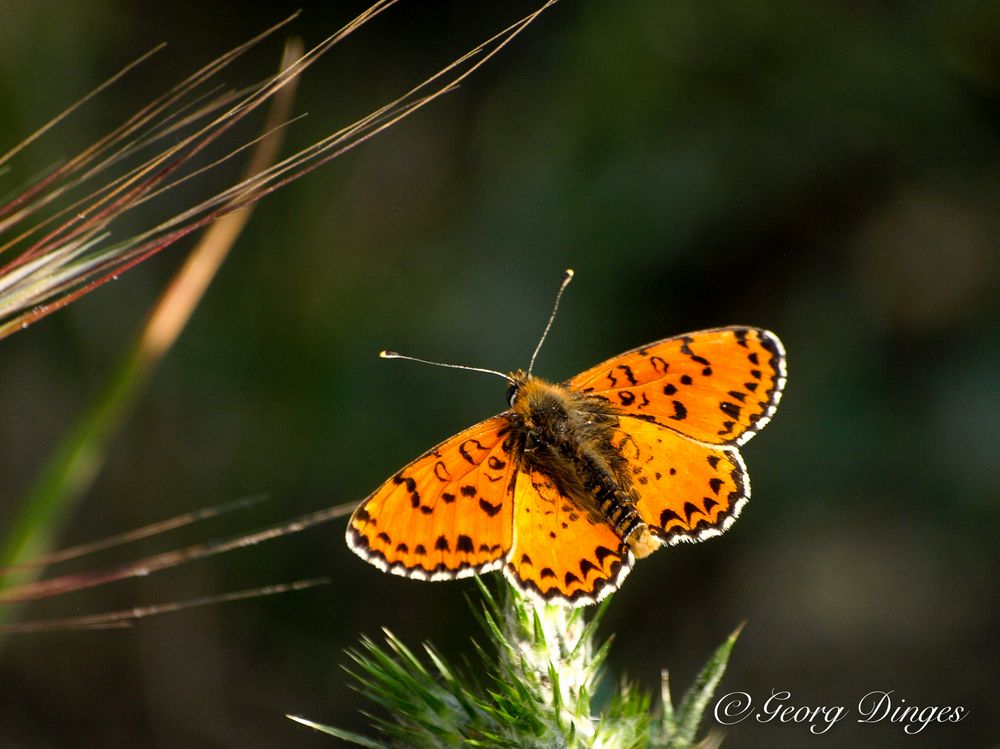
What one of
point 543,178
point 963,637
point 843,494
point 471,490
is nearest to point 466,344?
point 543,178

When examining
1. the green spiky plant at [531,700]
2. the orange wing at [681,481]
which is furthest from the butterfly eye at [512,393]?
the green spiky plant at [531,700]

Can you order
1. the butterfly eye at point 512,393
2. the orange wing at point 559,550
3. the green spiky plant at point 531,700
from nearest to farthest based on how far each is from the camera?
1. the green spiky plant at point 531,700
2. the orange wing at point 559,550
3. the butterfly eye at point 512,393

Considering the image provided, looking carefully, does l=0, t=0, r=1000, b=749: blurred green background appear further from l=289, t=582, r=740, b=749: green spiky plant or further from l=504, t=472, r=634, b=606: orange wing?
l=289, t=582, r=740, b=749: green spiky plant

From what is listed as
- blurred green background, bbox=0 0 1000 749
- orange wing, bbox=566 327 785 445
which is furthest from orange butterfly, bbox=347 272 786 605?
blurred green background, bbox=0 0 1000 749

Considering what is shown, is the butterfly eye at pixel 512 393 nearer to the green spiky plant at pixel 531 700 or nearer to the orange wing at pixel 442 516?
the orange wing at pixel 442 516

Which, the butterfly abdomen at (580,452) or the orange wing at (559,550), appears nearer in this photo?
the orange wing at (559,550)

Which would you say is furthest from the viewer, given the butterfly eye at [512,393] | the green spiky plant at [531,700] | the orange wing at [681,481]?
the butterfly eye at [512,393]

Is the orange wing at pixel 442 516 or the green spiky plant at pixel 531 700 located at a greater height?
the orange wing at pixel 442 516

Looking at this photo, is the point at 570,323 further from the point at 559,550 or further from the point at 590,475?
the point at 559,550
